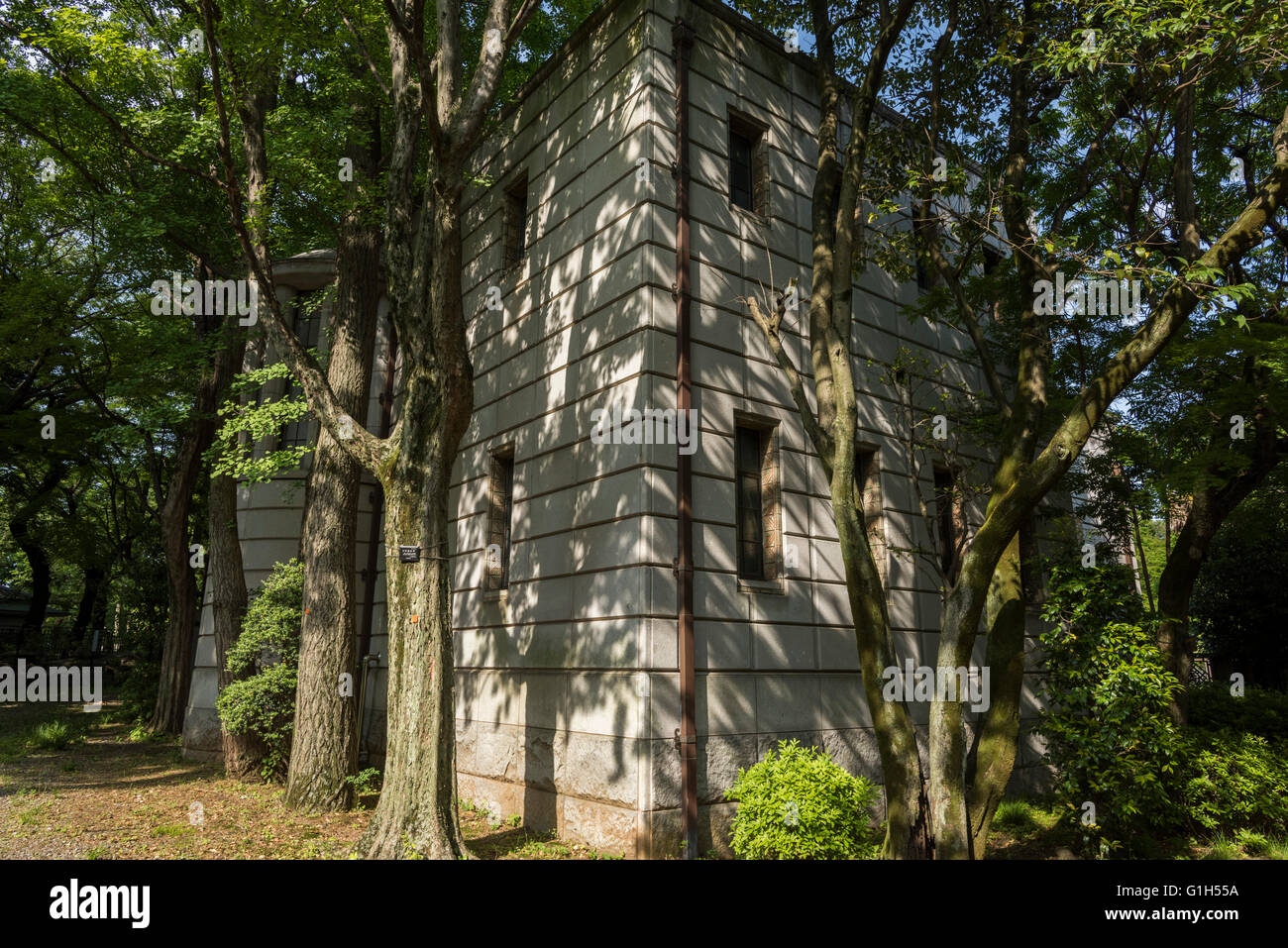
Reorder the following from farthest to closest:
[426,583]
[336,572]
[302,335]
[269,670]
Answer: [302,335], [269,670], [336,572], [426,583]

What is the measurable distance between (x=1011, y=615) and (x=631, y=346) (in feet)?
18.9

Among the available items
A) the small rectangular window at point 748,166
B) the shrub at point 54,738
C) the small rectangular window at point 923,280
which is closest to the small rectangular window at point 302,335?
the shrub at point 54,738

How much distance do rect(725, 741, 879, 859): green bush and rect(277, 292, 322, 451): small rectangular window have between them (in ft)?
37.8

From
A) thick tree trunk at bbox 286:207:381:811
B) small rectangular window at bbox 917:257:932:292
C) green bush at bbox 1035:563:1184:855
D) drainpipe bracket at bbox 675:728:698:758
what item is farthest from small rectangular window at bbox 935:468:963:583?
thick tree trunk at bbox 286:207:381:811

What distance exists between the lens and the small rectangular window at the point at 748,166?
1202 cm

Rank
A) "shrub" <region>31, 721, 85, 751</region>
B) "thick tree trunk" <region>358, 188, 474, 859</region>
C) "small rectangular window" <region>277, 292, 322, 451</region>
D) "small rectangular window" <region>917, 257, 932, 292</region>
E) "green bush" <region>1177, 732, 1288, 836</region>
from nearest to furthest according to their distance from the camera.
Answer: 1. "thick tree trunk" <region>358, 188, 474, 859</region>
2. "green bush" <region>1177, 732, 1288, 836</region>
3. "small rectangular window" <region>917, 257, 932, 292</region>
4. "small rectangular window" <region>277, 292, 322, 451</region>
5. "shrub" <region>31, 721, 85, 751</region>

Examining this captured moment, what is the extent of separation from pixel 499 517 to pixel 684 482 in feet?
14.0

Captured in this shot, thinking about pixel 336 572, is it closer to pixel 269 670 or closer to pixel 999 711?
pixel 269 670

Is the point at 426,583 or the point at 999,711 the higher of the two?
the point at 426,583

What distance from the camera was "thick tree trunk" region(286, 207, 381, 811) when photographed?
11.4 meters

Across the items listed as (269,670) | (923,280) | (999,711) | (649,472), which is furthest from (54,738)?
(923,280)

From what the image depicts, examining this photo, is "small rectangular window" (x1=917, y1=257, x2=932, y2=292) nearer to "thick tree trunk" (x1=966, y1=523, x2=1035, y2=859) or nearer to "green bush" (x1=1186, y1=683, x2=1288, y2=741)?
"thick tree trunk" (x1=966, y1=523, x2=1035, y2=859)

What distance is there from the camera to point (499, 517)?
12.8m

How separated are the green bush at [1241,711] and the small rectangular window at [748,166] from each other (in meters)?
11.1
